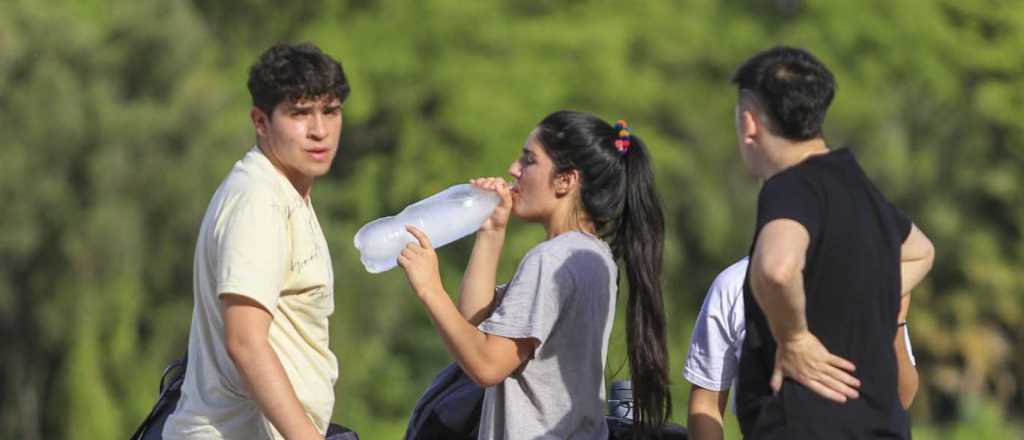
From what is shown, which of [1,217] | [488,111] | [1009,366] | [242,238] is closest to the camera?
[242,238]

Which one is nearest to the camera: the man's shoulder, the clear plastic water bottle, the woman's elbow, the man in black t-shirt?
the man in black t-shirt

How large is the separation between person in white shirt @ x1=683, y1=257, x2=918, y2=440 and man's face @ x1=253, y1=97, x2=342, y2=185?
111 cm

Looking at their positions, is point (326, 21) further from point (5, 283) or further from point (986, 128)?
point (986, 128)

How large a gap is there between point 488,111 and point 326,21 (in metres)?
3.06

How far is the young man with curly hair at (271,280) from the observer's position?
3.28m

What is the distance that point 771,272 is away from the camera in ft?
9.93

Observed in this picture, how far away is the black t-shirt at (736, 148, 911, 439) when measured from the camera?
3.10 meters

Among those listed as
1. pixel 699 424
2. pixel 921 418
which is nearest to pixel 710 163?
pixel 921 418

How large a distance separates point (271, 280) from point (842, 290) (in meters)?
1.15

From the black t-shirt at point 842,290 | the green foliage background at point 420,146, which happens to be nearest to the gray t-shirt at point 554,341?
the black t-shirt at point 842,290

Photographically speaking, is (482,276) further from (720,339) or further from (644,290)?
(720,339)

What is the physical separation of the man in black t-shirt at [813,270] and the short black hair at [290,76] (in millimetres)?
910

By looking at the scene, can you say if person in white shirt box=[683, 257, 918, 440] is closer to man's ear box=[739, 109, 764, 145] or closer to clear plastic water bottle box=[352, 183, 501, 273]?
clear plastic water bottle box=[352, 183, 501, 273]

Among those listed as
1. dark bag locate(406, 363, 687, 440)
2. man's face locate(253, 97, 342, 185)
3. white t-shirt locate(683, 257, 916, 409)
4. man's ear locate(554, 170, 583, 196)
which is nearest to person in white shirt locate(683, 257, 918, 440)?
white t-shirt locate(683, 257, 916, 409)
